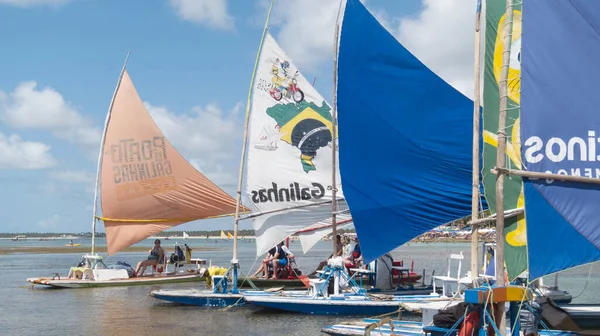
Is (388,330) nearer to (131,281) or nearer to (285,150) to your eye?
(285,150)

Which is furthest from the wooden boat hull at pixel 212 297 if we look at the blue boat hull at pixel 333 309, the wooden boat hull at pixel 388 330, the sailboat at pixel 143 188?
the sailboat at pixel 143 188

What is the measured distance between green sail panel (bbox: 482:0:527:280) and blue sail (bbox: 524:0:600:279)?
0.33m

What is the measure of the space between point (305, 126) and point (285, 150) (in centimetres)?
Answer: 109

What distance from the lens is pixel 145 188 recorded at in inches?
1201

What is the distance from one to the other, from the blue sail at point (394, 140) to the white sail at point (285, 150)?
7439 mm

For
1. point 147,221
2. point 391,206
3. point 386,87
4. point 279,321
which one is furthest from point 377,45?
point 147,221

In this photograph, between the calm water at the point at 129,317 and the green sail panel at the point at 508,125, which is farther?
the calm water at the point at 129,317

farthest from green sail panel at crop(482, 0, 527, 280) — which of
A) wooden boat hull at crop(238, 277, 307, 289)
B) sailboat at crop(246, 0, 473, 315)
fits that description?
wooden boat hull at crop(238, 277, 307, 289)

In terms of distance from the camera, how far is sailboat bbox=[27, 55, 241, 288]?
3056 cm

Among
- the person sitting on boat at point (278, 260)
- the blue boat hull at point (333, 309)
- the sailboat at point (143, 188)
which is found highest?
the sailboat at point (143, 188)

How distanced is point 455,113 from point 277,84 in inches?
351

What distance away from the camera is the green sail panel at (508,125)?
10.4 meters

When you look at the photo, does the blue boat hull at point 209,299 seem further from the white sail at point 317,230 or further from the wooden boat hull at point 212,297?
the white sail at point 317,230

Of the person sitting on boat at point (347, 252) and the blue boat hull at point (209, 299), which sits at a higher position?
the person sitting on boat at point (347, 252)
